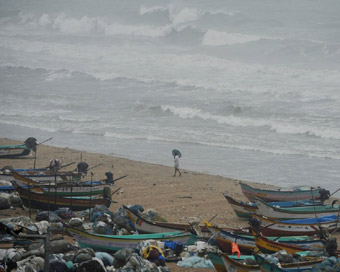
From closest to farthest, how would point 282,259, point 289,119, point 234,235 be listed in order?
point 282,259, point 234,235, point 289,119

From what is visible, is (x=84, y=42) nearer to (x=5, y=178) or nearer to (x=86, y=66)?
(x=86, y=66)

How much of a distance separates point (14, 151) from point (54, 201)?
269 inches

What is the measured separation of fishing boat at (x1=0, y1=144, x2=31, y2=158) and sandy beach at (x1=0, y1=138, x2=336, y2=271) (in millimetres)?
207

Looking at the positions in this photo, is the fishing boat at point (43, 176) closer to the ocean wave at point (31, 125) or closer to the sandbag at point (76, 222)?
the sandbag at point (76, 222)

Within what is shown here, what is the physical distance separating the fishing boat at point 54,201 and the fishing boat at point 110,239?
3.08 m

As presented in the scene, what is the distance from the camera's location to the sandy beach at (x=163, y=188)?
1534 cm

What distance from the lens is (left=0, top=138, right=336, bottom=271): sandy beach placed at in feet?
50.3

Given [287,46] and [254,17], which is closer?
[287,46]

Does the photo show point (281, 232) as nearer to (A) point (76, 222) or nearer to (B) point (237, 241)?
(B) point (237, 241)

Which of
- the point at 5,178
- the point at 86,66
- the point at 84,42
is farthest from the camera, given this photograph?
the point at 84,42

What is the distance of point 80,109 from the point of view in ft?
107

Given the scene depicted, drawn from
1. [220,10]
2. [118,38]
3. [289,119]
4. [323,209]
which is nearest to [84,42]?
[118,38]

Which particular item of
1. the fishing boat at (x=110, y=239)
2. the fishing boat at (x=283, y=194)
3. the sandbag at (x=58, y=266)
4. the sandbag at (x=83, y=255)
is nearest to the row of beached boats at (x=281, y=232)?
the fishing boat at (x=283, y=194)

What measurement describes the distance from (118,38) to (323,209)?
4702 centimetres
